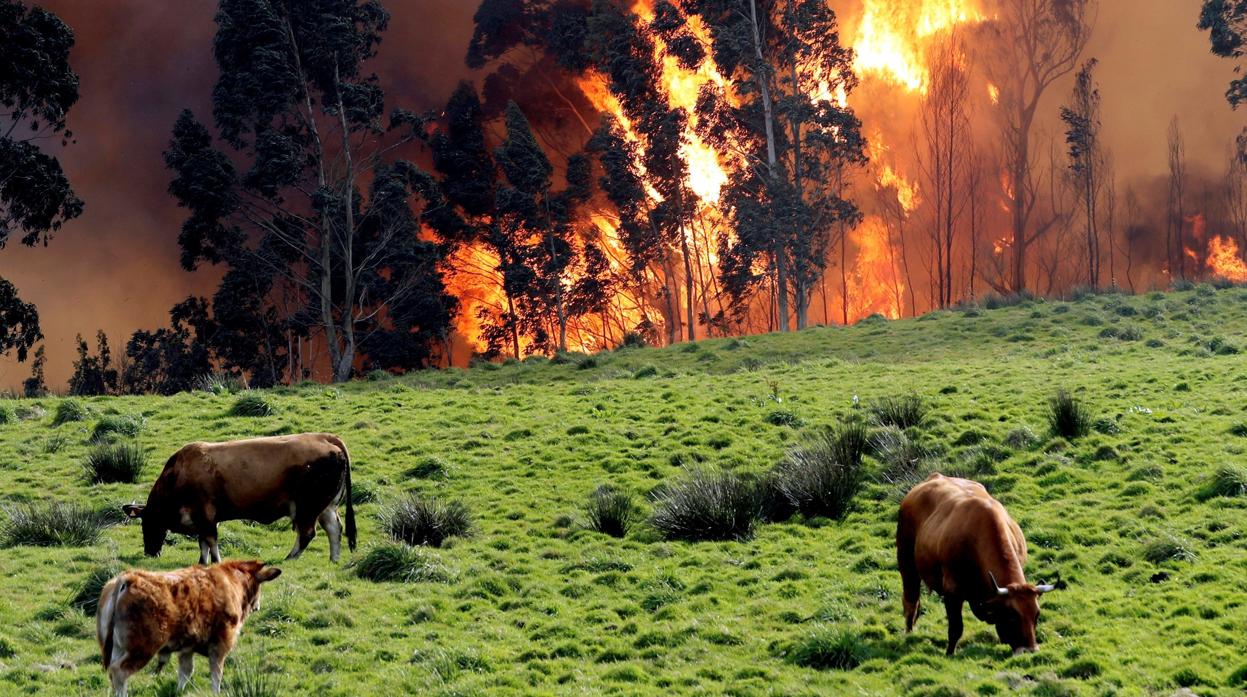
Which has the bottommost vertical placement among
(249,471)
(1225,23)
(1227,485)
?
(1227,485)

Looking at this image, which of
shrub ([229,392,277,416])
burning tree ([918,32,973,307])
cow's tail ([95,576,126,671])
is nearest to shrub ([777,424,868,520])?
cow's tail ([95,576,126,671])

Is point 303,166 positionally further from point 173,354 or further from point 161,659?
point 161,659

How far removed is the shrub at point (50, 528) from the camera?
1981 cm

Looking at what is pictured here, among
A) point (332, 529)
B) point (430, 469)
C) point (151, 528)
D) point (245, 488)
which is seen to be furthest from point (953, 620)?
point (430, 469)

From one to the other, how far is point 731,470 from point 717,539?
387 cm

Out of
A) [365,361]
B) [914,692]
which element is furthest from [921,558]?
[365,361]

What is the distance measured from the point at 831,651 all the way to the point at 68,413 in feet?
82.4

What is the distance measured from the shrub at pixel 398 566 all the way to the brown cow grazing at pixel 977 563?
809 centimetres

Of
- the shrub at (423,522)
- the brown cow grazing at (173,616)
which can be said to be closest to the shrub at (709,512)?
the shrub at (423,522)

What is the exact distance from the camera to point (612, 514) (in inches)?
840

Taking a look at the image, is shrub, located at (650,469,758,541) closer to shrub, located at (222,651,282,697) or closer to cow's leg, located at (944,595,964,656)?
cow's leg, located at (944,595,964,656)

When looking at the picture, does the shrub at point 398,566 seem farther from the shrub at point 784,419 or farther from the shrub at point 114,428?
the shrub at point 114,428

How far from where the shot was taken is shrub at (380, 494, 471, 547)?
67.8ft

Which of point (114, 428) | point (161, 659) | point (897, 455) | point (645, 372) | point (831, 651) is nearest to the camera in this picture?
point (161, 659)
